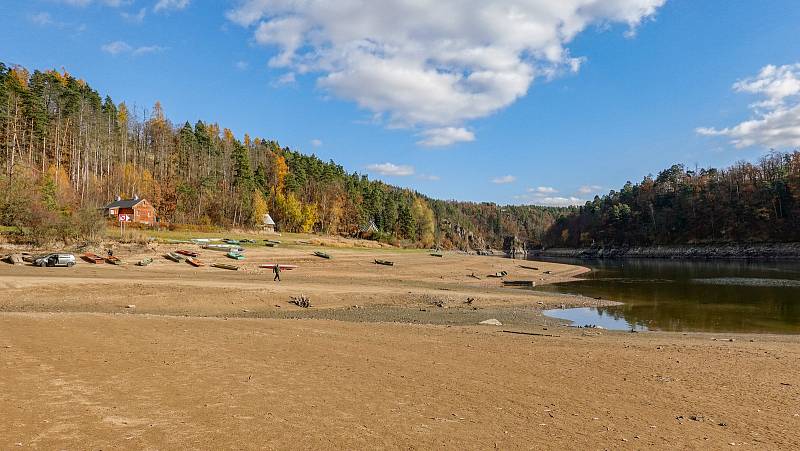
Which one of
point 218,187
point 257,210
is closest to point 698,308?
point 257,210

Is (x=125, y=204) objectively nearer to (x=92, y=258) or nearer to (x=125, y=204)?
(x=125, y=204)

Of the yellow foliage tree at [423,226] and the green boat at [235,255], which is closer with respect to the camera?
the green boat at [235,255]

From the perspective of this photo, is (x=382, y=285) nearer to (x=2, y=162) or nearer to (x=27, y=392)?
(x=27, y=392)

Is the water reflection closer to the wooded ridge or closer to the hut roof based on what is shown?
the wooded ridge

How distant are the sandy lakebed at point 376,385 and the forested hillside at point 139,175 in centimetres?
3539

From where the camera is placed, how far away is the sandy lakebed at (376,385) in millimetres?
6469

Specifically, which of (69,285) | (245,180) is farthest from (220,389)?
(245,180)

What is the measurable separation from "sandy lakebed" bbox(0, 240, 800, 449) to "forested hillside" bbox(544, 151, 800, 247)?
373ft

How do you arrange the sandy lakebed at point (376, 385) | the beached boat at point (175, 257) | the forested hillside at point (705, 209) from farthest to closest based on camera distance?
the forested hillside at point (705, 209) < the beached boat at point (175, 257) < the sandy lakebed at point (376, 385)

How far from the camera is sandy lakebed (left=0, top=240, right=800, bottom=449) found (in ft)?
21.2

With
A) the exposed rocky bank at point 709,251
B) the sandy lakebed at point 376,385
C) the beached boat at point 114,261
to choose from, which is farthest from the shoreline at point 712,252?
the beached boat at point 114,261

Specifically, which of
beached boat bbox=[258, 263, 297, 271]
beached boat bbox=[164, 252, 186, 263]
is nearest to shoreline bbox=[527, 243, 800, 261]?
beached boat bbox=[258, 263, 297, 271]

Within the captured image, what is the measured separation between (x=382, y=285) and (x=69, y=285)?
19.5 meters

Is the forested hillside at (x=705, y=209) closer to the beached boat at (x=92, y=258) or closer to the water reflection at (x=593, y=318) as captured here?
the water reflection at (x=593, y=318)
